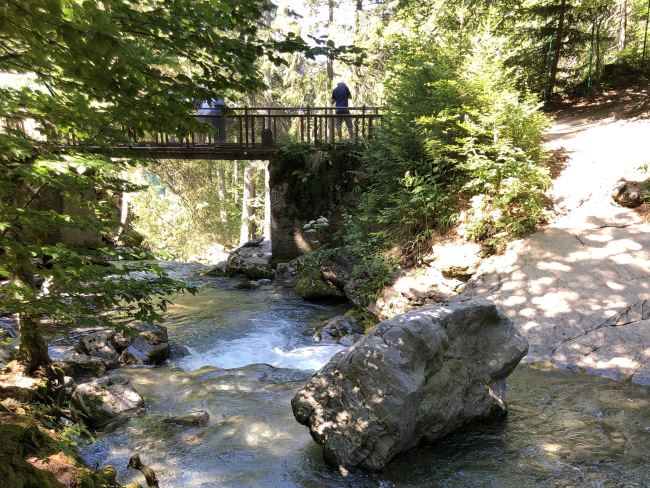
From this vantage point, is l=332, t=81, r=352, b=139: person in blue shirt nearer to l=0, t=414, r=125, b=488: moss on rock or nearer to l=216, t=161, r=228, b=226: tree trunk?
l=0, t=414, r=125, b=488: moss on rock

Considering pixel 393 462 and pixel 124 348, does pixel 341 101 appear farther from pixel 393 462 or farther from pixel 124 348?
pixel 393 462

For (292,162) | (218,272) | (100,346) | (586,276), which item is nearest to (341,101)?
(292,162)

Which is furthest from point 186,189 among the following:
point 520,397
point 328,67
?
point 520,397

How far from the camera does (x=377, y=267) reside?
29.4 ft

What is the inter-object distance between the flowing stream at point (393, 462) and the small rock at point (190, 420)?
0.07 metres

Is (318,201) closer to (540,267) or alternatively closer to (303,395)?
(540,267)

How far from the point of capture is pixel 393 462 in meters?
4.03

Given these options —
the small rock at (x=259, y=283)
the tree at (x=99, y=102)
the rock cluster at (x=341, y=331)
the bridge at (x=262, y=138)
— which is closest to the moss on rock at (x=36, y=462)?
the tree at (x=99, y=102)

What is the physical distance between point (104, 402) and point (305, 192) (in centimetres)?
953

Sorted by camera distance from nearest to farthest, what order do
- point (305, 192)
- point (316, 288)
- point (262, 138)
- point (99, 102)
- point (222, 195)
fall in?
point (99, 102) < point (316, 288) < point (262, 138) < point (305, 192) < point (222, 195)

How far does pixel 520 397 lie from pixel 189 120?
15.3 ft

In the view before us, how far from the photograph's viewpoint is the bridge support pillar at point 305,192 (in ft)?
→ 43.7

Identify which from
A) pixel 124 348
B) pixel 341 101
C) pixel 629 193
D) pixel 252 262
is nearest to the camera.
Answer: pixel 124 348

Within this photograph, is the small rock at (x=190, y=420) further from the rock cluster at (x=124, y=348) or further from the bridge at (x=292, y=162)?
the bridge at (x=292, y=162)
